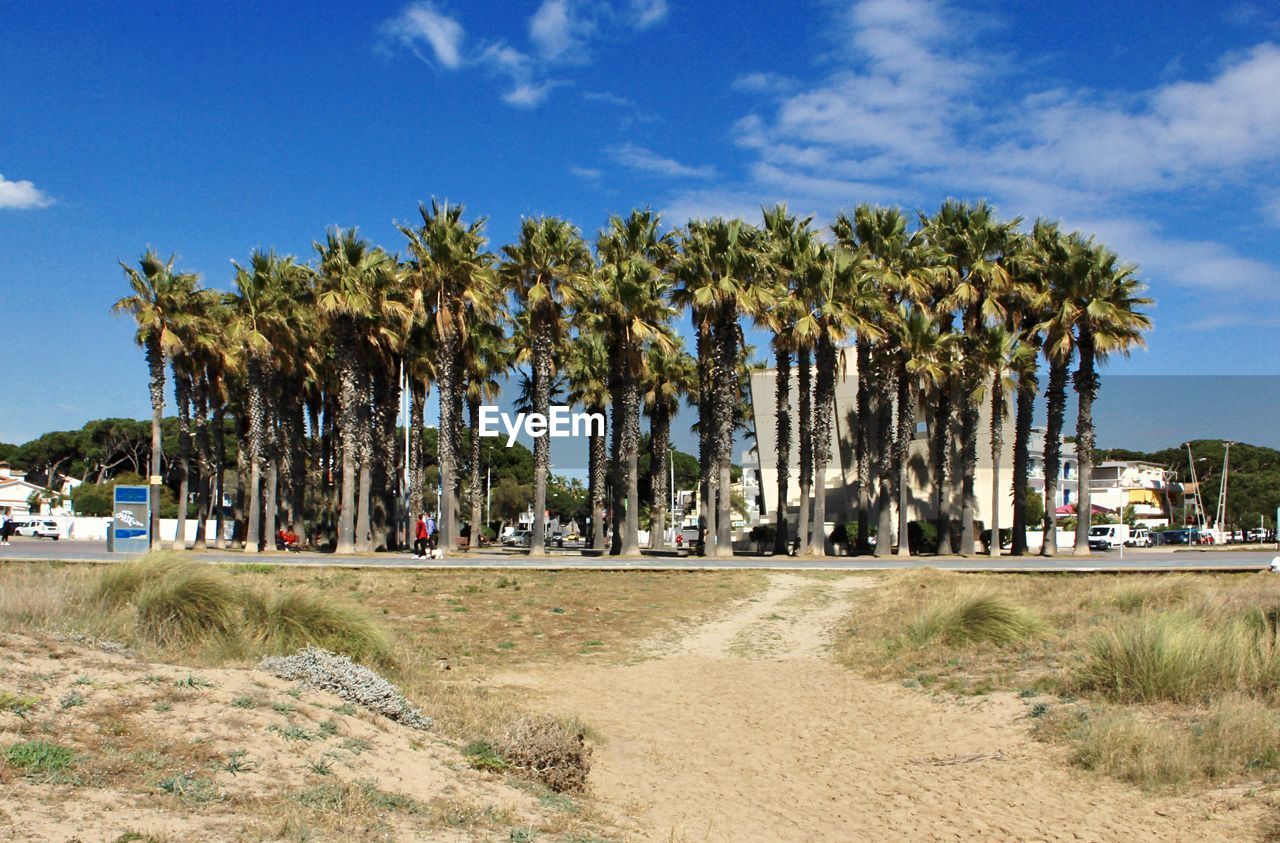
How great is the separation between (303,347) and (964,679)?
39.6 metres

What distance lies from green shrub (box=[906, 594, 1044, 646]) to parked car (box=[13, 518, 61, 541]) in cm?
6605

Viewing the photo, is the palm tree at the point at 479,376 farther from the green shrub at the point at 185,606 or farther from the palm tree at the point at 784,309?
the green shrub at the point at 185,606

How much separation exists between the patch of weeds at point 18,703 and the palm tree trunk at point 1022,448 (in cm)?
4170

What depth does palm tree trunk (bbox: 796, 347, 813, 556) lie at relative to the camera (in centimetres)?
4312

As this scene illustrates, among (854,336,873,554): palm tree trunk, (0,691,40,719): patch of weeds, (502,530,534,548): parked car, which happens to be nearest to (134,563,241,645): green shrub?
(0,691,40,719): patch of weeds

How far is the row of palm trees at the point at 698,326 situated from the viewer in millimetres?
40906

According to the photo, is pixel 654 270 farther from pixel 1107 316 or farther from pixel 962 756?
pixel 962 756

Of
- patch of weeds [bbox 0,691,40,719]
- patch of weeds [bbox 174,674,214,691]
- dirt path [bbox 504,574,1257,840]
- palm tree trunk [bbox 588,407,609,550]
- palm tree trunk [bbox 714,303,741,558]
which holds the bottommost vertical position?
dirt path [bbox 504,574,1257,840]

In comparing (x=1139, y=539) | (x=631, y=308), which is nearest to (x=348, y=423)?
(x=631, y=308)

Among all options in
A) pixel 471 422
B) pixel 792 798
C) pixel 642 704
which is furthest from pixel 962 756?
pixel 471 422

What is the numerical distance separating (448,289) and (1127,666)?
32648 mm

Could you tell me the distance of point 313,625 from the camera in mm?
14250

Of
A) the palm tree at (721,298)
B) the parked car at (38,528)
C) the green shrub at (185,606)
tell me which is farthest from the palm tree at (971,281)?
the parked car at (38,528)

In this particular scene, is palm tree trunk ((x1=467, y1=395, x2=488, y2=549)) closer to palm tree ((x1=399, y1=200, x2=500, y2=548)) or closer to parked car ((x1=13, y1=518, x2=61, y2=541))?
palm tree ((x1=399, y1=200, x2=500, y2=548))
